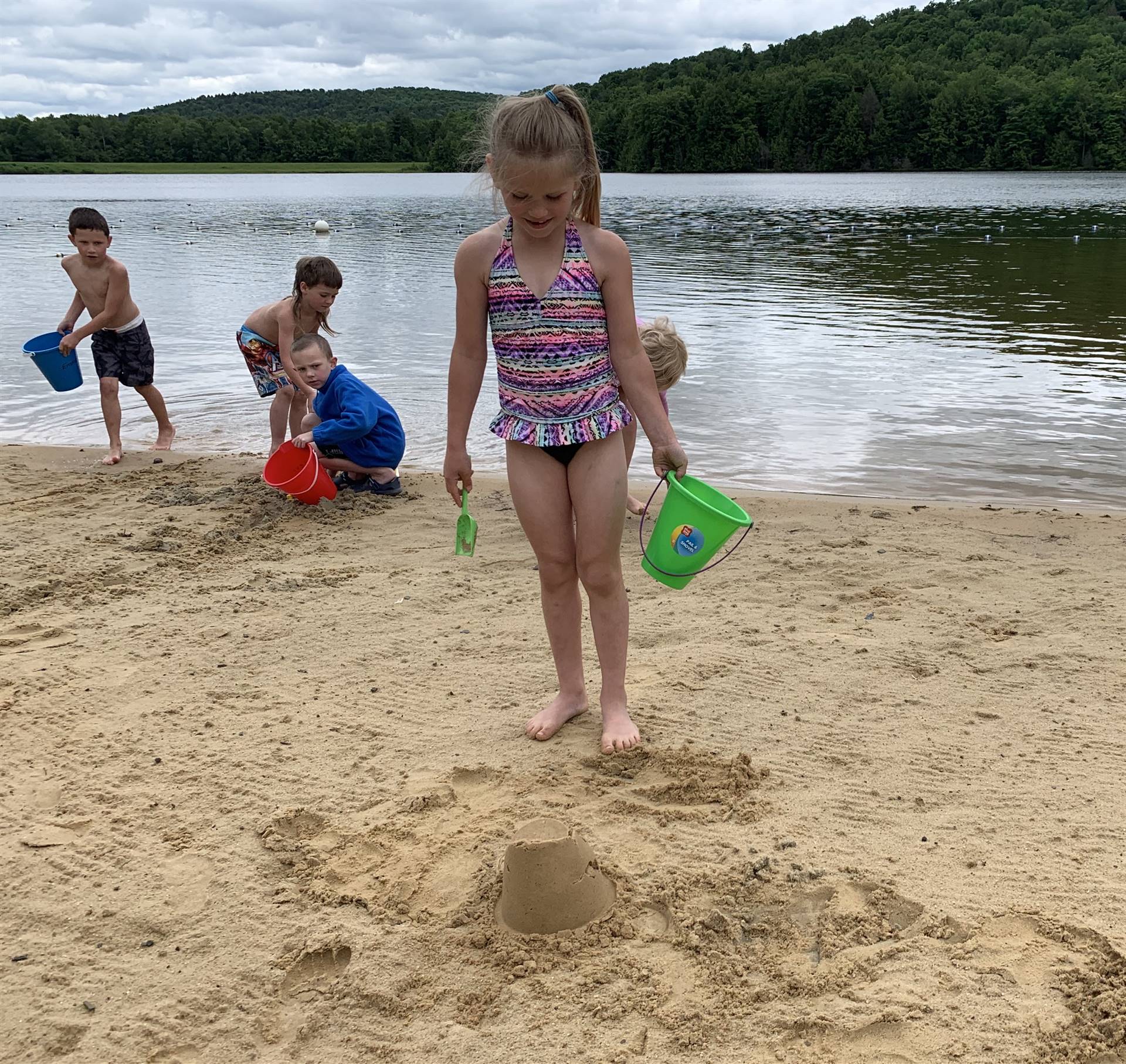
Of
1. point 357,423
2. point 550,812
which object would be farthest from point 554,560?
point 357,423

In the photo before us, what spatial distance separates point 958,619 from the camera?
4.12 metres

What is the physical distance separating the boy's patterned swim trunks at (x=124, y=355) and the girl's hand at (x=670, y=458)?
5.50 m

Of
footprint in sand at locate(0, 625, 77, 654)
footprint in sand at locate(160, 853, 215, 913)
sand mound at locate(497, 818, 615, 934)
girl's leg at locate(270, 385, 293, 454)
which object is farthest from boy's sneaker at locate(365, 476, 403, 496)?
sand mound at locate(497, 818, 615, 934)

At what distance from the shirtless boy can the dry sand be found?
2.61 m

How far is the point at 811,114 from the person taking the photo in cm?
8662

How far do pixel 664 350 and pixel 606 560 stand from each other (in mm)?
1874

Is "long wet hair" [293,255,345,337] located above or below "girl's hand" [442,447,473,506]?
above

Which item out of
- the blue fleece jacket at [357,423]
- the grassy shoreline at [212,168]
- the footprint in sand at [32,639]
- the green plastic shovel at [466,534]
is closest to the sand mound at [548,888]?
the green plastic shovel at [466,534]

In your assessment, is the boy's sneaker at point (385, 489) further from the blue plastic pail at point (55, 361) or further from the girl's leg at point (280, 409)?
the blue plastic pail at point (55, 361)

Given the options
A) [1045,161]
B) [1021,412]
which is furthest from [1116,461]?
[1045,161]

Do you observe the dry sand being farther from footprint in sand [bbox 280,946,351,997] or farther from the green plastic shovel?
the green plastic shovel

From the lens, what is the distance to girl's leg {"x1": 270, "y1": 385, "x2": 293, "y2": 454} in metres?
7.19

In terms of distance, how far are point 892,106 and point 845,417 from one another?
84149 mm

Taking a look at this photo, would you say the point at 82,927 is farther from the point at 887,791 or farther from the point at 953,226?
the point at 953,226
